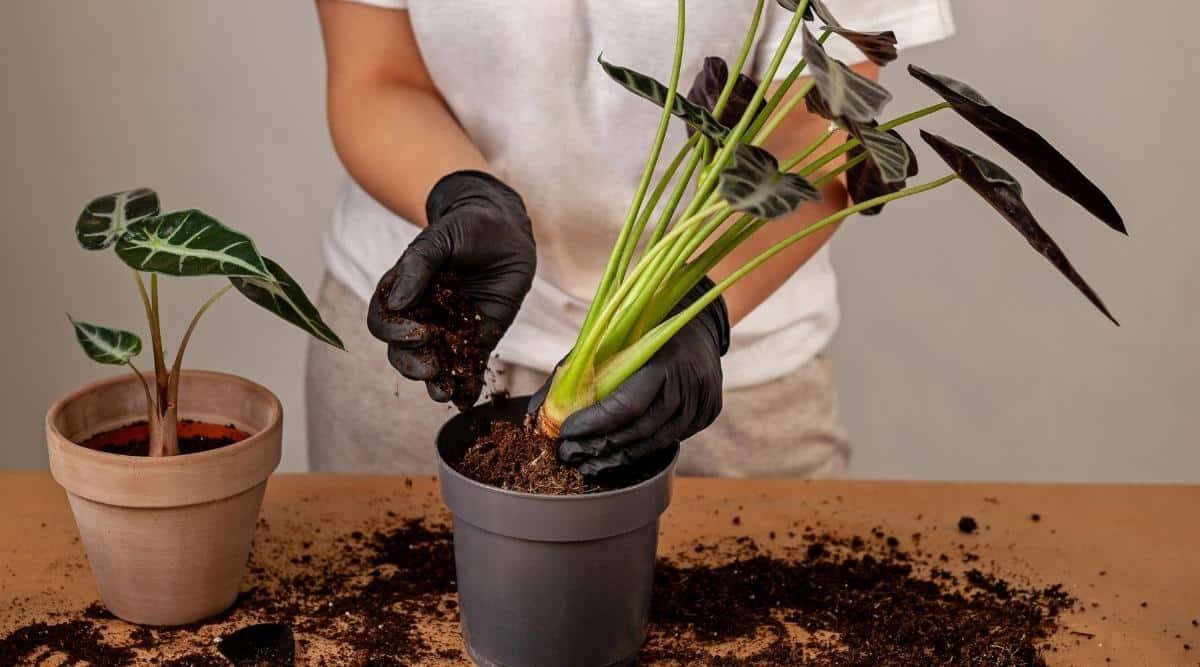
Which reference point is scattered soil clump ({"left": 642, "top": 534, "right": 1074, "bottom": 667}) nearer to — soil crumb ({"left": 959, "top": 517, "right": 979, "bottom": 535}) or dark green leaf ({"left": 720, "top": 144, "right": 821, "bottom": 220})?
soil crumb ({"left": 959, "top": 517, "right": 979, "bottom": 535})

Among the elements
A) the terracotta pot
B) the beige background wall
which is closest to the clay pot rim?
the terracotta pot

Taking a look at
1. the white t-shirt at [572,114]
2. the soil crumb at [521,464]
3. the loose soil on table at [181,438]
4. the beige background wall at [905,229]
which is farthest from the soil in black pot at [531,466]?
the beige background wall at [905,229]

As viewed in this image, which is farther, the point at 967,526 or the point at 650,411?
the point at 967,526

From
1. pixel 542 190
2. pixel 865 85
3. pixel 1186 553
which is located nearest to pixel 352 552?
pixel 542 190

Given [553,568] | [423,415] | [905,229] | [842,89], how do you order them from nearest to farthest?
1. [842,89]
2. [553,568]
3. [423,415]
4. [905,229]

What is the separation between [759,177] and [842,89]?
0.08 metres

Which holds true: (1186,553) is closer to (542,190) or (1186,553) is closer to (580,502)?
(580,502)

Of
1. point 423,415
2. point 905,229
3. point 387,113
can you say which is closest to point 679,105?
point 387,113

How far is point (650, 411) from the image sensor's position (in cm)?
100

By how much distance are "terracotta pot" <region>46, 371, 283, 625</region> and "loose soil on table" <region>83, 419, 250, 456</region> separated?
0.01 metres

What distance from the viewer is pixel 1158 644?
1.09m

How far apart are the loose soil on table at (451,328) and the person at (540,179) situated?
4.2 inches

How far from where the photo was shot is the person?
139 centimetres

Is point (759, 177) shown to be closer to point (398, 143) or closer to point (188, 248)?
point (188, 248)
